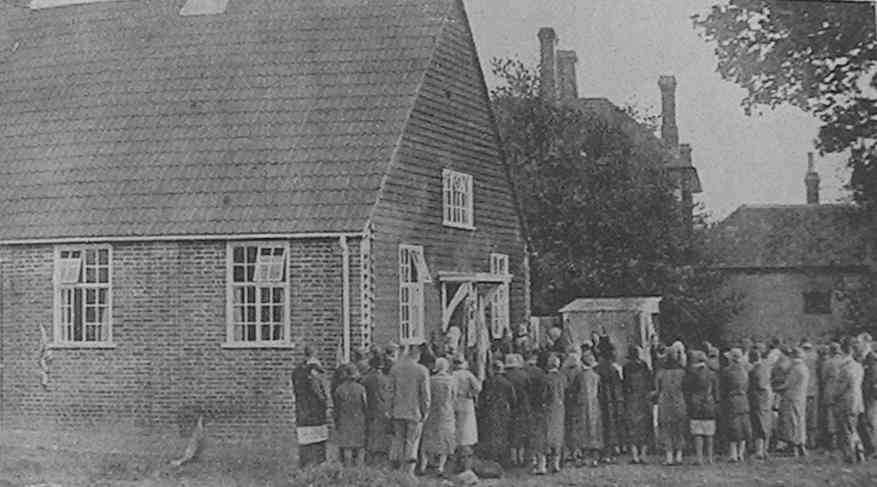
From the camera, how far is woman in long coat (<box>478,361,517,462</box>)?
24.3 feet

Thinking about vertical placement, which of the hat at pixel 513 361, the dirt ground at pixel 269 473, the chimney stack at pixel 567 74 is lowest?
the dirt ground at pixel 269 473

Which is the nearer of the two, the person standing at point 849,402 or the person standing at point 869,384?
the person standing at point 849,402

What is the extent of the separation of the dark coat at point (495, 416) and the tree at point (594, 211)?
0.92 m

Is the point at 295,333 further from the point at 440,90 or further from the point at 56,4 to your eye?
the point at 56,4

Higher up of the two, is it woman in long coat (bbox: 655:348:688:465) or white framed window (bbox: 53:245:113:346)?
white framed window (bbox: 53:245:113:346)

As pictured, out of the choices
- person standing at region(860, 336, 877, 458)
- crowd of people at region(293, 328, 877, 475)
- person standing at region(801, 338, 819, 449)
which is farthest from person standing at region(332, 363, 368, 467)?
person standing at region(860, 336, 877, 458)

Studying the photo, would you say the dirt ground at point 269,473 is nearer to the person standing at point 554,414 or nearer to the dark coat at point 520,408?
the person standing at point 554,414

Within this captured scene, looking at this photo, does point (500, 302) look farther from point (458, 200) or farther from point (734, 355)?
point (734, 355)

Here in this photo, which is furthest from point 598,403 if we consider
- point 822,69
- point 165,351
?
point 165,351

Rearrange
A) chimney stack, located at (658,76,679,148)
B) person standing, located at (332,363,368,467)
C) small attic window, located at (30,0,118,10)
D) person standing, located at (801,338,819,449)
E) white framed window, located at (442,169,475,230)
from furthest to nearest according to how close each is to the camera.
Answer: person standing, located at (801,338,819,449) → white framed window, located at (442,169,475,230) → chimney stack, located at (658,76,679,148) → small attic window, located at (30,0,118,10) → person standing, located at (332,363,368,467)

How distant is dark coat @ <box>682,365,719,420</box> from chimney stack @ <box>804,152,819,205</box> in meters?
1.33

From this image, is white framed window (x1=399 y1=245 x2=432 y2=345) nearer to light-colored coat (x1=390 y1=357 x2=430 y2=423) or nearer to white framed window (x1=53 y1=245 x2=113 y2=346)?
light-colored coat (x1=390 y1=357 x2=430 y2=423)

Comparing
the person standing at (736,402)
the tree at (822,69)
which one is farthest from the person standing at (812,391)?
the tree at (822,69)

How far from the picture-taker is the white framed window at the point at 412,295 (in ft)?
24.8
